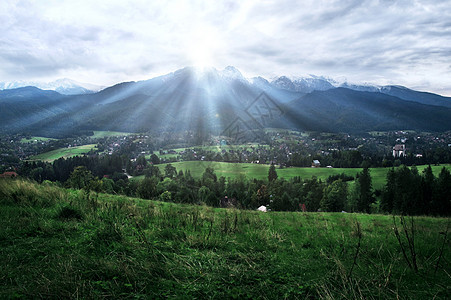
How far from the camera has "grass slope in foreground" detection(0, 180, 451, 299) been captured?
249 cm

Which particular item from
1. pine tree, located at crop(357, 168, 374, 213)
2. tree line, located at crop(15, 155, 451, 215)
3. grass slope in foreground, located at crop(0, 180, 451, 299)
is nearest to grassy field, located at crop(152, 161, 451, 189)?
tree line, located at crop(15, 155, 451, 215)

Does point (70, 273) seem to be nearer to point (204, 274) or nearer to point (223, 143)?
point (204, 274)

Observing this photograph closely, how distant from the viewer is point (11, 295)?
2115 millimetres

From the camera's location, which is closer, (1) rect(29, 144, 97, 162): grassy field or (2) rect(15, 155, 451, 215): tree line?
(2) rect(15, 155, 451, 215): tree line

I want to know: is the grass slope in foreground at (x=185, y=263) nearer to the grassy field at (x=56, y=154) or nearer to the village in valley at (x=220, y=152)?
the grassy field at (x=56, y=154)

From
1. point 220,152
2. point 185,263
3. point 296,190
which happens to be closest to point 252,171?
point 220,152

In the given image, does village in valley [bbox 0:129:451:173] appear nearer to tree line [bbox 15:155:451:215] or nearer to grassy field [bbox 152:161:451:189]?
grassy field [bbox 152:161:451:189]

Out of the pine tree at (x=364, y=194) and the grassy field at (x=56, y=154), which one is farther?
the grassy field at (x=56, y=154)

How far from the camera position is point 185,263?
126 inches

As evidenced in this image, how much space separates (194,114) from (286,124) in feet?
230

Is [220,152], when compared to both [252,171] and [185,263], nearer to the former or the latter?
[252,171]

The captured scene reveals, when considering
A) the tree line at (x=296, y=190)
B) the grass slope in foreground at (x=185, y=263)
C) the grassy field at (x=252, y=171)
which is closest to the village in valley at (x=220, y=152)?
the grassy field at (x=252, y=171)

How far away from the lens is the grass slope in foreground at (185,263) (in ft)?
8.18

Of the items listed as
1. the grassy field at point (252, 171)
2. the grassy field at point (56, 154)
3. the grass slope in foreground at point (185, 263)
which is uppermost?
the grass slope in foreground at point (185, 263)
